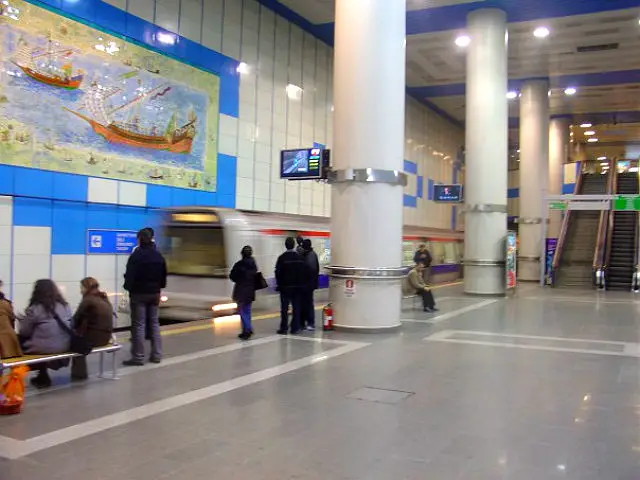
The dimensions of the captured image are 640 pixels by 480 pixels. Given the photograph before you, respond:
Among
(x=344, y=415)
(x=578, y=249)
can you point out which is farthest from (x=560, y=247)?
(x=344, y=415)

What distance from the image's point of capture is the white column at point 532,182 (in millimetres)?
24047

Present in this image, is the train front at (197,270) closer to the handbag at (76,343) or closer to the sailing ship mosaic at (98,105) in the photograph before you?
the sailing ship mosaic at (98,105)

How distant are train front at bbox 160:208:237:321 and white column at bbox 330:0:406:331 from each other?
2.94 meters

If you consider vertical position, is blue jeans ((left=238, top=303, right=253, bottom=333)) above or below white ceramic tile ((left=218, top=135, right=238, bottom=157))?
below

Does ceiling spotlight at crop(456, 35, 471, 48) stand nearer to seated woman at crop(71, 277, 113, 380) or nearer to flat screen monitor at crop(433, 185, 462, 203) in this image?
flat screen monitor at crop(433, 185, 462, 203)

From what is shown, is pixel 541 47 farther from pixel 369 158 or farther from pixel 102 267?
pixel 102 267

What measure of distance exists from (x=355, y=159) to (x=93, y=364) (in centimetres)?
494

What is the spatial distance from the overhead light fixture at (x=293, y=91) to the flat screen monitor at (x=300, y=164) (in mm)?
4740

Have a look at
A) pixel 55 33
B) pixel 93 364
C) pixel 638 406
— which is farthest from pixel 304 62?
pixel 638 406

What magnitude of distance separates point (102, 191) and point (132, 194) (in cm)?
85

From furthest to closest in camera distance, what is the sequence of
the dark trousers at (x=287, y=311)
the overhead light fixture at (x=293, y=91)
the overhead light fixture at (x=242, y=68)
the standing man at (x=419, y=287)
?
the overhead light fixture at (x=293, y=91), the overhead light fixture at (x=242, y=68), the standing man at (x=419, y=287), the dark trousers at (x=287, y=311)

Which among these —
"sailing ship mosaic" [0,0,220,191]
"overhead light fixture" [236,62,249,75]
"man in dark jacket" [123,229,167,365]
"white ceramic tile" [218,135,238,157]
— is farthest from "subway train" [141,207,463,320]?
"overhead light fixture" [236,62,249,75]

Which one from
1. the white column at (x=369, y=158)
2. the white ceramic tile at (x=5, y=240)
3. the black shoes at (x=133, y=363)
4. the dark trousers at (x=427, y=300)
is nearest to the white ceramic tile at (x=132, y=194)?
the white ceramic tile at (x=5, y=240)

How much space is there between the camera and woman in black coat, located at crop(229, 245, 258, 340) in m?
8.64
